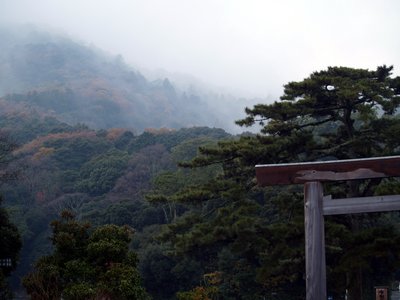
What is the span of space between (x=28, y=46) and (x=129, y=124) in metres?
34.7

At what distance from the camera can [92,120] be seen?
229ft

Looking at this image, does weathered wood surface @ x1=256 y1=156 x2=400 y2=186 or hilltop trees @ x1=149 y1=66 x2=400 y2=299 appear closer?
weathered wood surface @ x1=256 y1=156 x2=400 y2=186

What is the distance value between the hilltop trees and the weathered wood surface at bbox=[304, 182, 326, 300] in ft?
16.6

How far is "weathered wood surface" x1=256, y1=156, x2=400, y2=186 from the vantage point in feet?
14.6

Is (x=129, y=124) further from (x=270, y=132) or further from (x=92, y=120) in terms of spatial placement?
(x=270, y=132)

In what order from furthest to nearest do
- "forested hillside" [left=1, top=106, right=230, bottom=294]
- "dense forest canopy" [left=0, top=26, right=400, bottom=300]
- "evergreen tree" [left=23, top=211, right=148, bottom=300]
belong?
"forested hillside" [left=1, top=106, right=230, bottom=294]
"dense forest canopy" [left=0, top=26, right=400, bottom=300]
"evergreen tree" [left=23, top=211, right=148, bottom=300]

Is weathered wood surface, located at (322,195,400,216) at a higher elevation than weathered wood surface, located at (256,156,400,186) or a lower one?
lower

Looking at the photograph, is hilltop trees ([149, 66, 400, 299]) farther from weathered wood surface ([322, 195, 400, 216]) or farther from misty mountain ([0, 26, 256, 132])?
misty mountain ([0, 26, 256, 132])

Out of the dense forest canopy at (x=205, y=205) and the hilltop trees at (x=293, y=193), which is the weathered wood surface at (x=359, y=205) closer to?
the dense forest canopy at (x=205, y=205)

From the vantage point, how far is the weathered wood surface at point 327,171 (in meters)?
4.45

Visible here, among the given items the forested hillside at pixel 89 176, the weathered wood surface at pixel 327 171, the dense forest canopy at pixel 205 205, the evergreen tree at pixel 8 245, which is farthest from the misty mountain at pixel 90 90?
the weathered wood surface at pixel 327 171

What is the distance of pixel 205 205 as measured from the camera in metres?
23.4

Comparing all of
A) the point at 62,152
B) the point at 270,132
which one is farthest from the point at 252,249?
the point at 62,152

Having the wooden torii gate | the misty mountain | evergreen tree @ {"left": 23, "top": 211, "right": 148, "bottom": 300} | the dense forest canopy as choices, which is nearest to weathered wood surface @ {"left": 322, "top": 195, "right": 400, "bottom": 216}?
the wooden torii gate
